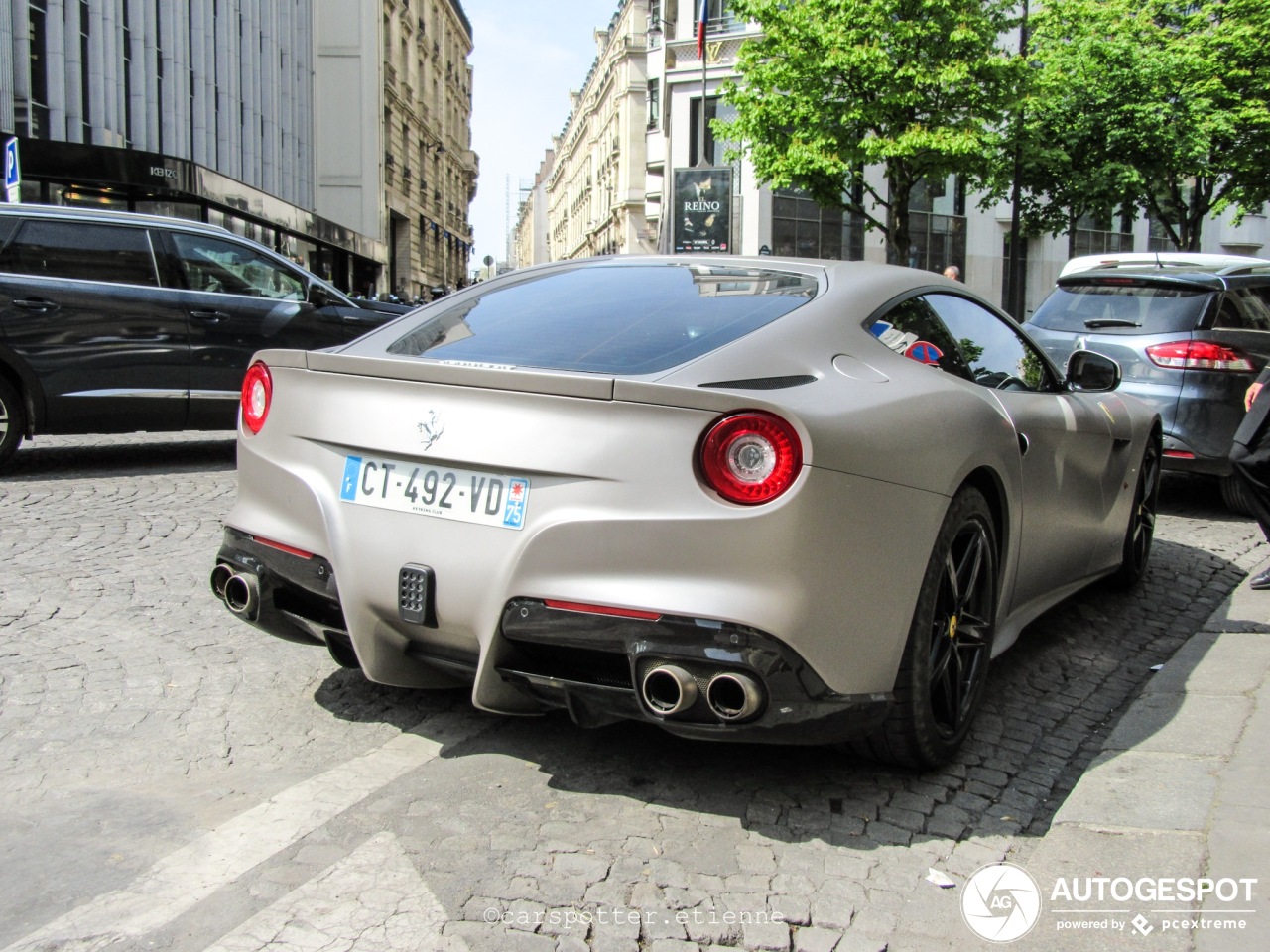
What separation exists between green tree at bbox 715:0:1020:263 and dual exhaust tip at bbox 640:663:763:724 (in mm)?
24549

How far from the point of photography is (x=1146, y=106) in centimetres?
2373

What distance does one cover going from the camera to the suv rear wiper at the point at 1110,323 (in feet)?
25.9

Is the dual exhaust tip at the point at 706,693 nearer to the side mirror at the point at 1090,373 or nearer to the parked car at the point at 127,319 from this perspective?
the side mirror at the point at 1090,373

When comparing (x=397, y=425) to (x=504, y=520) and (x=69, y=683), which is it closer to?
(x=504, y=520)

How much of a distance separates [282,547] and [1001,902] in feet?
6.68

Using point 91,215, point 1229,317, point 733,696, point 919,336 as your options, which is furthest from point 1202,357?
point 91,215

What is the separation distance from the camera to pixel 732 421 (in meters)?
2.73

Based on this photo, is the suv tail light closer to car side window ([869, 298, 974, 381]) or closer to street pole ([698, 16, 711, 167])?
car side window ([869, 298, 974, 381])

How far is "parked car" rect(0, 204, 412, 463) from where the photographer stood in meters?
7.77

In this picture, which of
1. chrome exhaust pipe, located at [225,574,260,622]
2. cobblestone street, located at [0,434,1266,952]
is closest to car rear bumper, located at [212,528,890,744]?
chrome exhaust pipe, located at [225,574,260,622]

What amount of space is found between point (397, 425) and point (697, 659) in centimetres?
100

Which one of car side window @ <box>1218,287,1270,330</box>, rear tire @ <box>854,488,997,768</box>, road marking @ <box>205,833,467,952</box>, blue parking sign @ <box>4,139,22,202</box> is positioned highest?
blue parking sign @ <box>4,139,22,202</box>

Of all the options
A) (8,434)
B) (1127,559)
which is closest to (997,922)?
(1127,559)

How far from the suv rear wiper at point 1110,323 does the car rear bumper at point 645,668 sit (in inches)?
229
